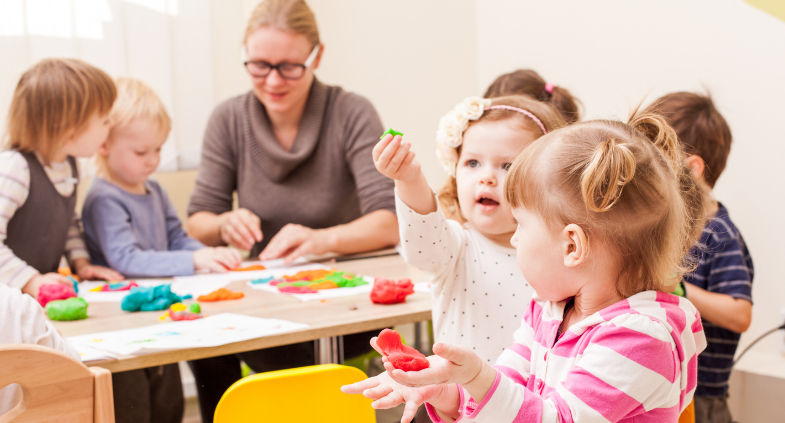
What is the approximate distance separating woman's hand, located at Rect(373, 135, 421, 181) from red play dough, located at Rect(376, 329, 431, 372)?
363 millimetres

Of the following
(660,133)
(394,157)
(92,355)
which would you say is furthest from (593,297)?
(92,355)

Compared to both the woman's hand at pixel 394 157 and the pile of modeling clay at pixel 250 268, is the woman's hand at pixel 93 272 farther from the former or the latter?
the woman's hand at pixel 394 157

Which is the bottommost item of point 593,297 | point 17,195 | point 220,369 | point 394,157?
point 220,369

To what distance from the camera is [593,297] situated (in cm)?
70

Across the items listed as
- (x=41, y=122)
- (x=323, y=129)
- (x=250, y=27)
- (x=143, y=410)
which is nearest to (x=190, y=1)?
(x=250, y=27)

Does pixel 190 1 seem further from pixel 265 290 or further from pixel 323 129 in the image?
pixel 265 290

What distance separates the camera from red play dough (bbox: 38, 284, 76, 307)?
1.39 metres

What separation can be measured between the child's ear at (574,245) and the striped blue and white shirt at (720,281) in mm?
926

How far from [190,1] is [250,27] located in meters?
0.85

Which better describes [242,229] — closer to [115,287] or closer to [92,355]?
[115,287]

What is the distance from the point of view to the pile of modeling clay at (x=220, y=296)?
1.45 metres

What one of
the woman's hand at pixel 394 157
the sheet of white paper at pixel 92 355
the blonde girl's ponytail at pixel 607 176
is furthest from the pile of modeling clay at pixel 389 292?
the blonde girl's ponytail at pixel 607 176

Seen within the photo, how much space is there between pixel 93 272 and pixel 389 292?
0.95m

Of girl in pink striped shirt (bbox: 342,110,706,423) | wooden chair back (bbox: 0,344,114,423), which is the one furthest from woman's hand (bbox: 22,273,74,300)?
girl in pink striped shirt (bbox: 342,110,706,423)
